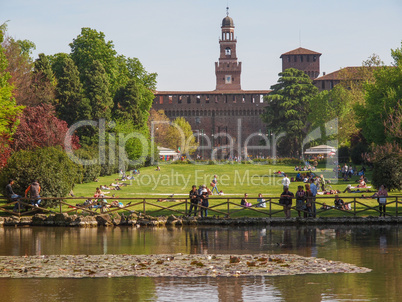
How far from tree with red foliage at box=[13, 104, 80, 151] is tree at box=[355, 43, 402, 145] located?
2281 centimetres

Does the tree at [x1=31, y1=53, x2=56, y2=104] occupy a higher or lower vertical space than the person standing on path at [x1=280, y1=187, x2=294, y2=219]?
higher

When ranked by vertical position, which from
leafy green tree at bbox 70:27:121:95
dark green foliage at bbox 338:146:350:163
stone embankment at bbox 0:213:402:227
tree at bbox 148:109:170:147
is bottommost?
stone embankment at bbox 0:213:402:227

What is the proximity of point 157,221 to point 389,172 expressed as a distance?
619 inches

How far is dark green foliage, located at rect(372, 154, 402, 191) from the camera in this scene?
1243 inches

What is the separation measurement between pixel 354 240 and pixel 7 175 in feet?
51.2

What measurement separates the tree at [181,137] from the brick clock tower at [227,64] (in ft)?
72.1

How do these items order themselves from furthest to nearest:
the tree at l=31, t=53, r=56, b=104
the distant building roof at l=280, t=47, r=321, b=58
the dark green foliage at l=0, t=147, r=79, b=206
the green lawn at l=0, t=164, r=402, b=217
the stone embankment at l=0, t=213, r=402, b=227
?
the distant building roof at l=280, t=47, r=321, b=58 < the tree at l=31, t=53, r=56, b=104 < the green lawn at l=0, t=164, r=402, b=217 < the dark green foliage at l=0, t=147, r=79, b=206 < the stone embankment at l=0, t=213, r=402, b=227

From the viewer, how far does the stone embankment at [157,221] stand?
68.8 ft

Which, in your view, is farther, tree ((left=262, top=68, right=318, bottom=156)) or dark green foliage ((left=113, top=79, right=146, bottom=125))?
tree ((left=262, top=68, right=318, bottom=156))

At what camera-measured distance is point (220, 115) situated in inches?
4154

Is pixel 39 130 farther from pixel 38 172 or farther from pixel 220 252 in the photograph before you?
pixel 220 252

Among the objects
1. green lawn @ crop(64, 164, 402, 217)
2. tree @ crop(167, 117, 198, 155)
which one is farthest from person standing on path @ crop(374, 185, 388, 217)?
tree @ crop(167, 117, 198, 155)

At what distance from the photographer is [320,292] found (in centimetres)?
956

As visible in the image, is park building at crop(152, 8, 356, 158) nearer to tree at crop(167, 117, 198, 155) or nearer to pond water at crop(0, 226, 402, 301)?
tree at crop(167, 117, 198, 155)
